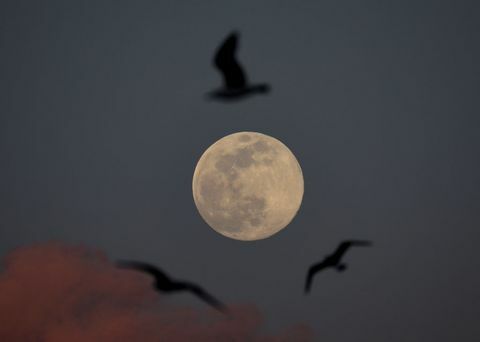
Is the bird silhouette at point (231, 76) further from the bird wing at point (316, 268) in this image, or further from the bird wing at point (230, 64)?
the bird wing at point (316, 268)

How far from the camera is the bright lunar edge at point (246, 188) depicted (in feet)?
99.6

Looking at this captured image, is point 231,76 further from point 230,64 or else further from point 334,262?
point 334,262

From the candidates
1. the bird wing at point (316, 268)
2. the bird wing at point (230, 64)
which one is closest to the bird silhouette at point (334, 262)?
the bird wing at point (316, 268)

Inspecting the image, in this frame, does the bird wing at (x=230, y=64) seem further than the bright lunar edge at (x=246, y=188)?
No

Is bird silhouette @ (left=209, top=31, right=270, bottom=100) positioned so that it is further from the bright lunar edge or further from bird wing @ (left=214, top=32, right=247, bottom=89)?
the bright lunar edge

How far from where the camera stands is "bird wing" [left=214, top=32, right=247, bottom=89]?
2142 centimetres

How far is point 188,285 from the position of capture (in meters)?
23.8

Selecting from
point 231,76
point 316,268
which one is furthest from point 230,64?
point 316,268

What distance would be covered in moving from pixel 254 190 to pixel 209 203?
6.33ft

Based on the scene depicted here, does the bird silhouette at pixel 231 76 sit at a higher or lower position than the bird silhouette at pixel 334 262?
higher

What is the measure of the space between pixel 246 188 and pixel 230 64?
29.5 feet

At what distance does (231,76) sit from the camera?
22484mm

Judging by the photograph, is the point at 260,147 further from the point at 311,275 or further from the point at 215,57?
the point at 215,57

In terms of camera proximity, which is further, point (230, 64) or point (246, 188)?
point (246, 188)
